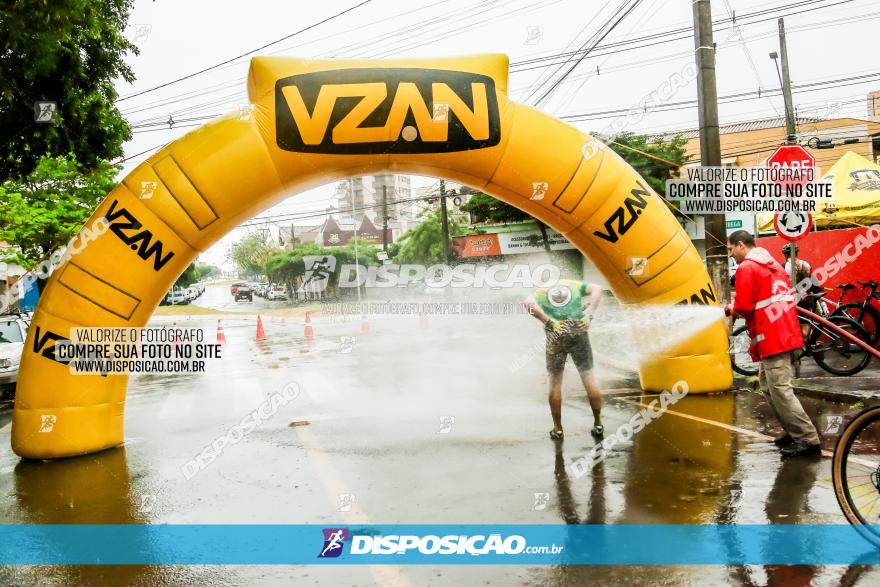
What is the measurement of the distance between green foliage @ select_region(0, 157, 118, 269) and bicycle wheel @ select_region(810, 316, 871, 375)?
17455 mm

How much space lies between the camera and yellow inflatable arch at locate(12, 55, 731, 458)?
23.0ft

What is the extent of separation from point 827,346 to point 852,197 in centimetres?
488

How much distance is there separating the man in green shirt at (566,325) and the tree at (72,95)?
6235mm

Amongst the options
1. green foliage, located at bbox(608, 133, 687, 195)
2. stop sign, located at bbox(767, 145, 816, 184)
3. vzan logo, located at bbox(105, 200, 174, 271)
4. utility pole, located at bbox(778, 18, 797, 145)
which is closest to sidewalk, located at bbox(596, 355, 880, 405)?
stop sign, located at bbox(767, 145, 816, 184)

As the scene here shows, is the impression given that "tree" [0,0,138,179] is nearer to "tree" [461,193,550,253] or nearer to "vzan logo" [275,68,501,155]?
"vzan logo" [275,68,501,155]

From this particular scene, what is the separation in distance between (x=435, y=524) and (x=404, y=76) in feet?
15.5

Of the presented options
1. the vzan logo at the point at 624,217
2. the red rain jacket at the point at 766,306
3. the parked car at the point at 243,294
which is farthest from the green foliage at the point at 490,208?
the parked car at the point at 243,294

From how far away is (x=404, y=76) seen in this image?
7250mm

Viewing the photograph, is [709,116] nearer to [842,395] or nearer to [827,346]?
[827,346]

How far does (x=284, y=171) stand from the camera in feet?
23.8

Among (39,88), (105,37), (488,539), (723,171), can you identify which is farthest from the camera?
(105,37)

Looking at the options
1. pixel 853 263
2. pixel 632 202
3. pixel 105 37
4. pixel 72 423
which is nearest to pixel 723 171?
pixel 632 202

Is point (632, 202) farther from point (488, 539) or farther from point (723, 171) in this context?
point (488, 539)

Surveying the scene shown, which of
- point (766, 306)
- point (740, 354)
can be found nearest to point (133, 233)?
point (766, 306)
